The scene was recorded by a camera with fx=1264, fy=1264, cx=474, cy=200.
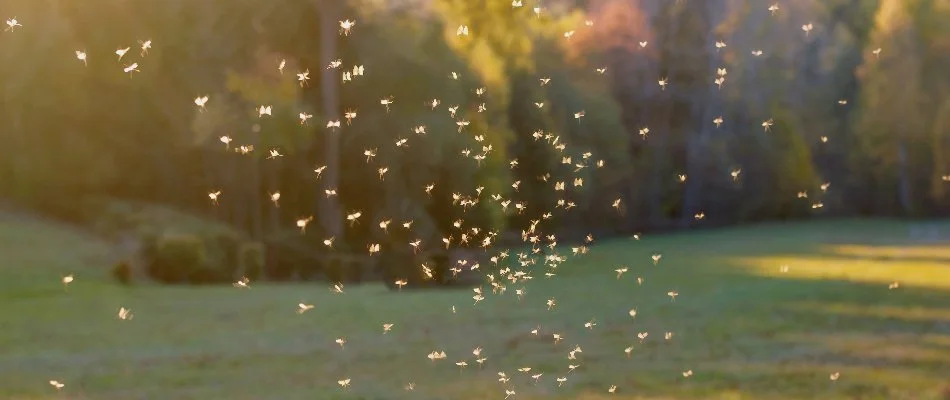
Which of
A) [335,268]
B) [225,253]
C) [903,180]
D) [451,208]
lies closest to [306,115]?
[225,253]

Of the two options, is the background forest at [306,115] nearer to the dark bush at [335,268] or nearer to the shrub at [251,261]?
the dark bush at [335,268]

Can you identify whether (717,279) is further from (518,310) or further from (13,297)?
(13,297)

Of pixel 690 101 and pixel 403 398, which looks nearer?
pixel 403 398

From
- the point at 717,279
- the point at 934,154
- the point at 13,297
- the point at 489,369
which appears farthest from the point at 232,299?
the point at 934,154

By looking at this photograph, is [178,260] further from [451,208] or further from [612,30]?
[612,30]

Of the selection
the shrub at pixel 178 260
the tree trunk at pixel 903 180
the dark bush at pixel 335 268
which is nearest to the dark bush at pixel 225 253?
the shrub at pixel 178 260

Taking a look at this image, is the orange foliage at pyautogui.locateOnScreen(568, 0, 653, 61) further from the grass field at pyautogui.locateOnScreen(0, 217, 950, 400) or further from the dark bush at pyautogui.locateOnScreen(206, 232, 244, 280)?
the dark bush at pyautogui.locateOnScreen(206, 232, 244, 280)

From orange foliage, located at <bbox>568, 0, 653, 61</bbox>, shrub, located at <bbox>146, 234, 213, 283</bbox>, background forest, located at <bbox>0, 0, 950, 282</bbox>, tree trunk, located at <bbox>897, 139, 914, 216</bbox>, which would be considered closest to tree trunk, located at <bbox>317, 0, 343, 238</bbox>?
background forest, located at <bbox>0, 0, 950, 282</bbox>

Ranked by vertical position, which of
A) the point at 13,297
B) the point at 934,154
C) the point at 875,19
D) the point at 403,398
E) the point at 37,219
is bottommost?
the point at 403,398
